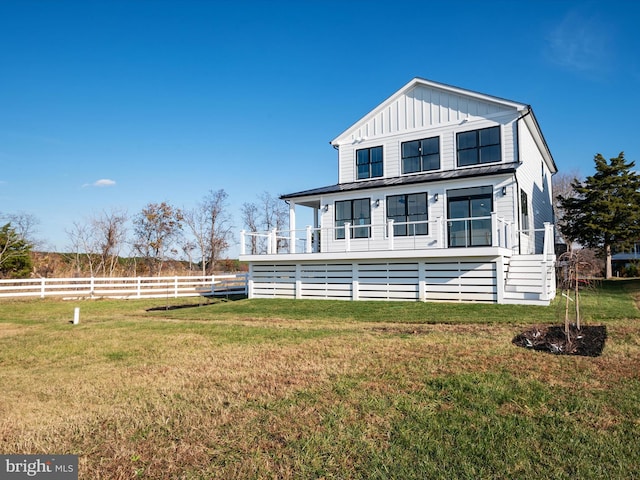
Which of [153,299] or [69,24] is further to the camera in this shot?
[153,299]

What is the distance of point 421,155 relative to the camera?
60.2 ft

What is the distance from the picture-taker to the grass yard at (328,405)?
321cm

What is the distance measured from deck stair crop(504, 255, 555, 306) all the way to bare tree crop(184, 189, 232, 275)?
1036 inches

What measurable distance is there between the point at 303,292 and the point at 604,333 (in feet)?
36.0

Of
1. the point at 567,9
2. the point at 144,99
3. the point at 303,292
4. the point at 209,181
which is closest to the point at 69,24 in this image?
the point at 144,99

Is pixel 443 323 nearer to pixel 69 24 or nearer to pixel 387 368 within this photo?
pixel 387 368

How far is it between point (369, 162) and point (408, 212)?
12.1 feet

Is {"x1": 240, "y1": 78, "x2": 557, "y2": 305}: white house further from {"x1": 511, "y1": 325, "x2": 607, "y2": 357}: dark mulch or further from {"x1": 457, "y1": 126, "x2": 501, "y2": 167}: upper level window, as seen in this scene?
{"x1": 511, "y1": 325, "x2": 607, "y2": 357}: dark mulch

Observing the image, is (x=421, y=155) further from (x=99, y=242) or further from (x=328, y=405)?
(x=99, y=242)

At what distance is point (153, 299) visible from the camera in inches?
779

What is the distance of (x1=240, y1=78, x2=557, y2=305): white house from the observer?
13961mm

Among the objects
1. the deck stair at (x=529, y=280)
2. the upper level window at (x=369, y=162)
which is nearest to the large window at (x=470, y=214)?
the deck stair at (x=529, y=280)

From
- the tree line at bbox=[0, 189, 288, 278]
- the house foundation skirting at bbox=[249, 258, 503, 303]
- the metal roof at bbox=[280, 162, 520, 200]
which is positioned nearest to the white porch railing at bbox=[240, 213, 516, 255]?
the house foundation skirting at bbox=[249, 258, 503, 303]

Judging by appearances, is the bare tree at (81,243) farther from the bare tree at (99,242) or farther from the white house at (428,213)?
the white house at (428,213)
